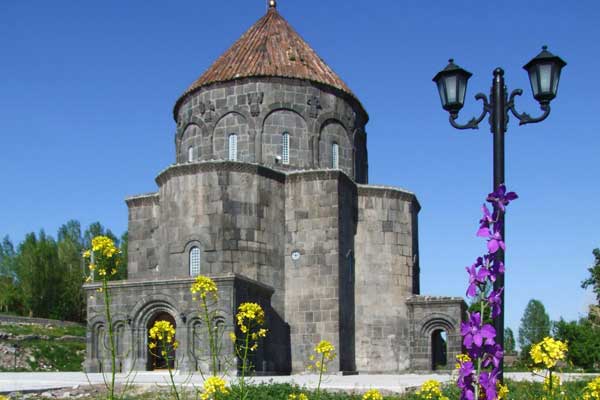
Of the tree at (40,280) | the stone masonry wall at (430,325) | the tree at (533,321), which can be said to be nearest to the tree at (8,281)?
the tree at (40,280)

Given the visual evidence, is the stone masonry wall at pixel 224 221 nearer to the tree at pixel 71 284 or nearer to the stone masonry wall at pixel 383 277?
the stone masonry wall at pixel 383 277

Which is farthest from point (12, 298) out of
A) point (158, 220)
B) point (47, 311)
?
point (158, 220)

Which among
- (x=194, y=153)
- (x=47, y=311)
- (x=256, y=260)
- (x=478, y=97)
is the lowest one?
(x=47, y=311)

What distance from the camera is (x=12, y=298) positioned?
4538 centimetres

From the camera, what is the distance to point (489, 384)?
10.7 ft

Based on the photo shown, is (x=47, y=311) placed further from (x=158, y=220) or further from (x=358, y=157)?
(x=358, y=157)

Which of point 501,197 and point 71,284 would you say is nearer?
point 501,197

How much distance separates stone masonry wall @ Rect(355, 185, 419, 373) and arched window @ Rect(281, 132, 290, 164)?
279 cm

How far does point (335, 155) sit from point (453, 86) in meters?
17.4

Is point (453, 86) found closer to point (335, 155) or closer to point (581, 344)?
point (335, 155)

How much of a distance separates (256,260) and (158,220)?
458 cm

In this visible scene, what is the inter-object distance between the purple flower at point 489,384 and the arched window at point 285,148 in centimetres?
2173

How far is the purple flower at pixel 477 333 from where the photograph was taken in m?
3.28

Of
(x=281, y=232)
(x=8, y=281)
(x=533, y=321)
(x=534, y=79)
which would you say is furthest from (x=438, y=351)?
(x=533, y=321)
